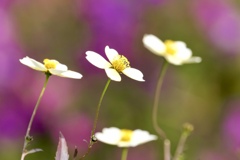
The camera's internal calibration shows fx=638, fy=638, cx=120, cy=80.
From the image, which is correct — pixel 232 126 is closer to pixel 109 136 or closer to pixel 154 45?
pixel 154 45

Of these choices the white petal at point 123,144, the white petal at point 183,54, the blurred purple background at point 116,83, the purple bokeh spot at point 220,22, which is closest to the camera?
the white petal at point 123,144

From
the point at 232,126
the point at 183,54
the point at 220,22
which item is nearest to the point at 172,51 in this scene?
the point at 183,54

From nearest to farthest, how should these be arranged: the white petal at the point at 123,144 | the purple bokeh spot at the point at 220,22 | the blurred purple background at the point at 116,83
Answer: the white petal at the point at 123,144 < the blurred purple background at the point at 116,83 < the purple bokeh spot at the point at 220,22

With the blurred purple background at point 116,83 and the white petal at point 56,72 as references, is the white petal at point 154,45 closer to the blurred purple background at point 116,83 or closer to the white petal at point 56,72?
the white petal at point 56,72

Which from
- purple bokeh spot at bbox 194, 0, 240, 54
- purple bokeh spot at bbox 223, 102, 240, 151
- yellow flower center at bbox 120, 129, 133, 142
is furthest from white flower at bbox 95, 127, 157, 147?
purple bokeh spot at bbox 194, 0, 240, 54

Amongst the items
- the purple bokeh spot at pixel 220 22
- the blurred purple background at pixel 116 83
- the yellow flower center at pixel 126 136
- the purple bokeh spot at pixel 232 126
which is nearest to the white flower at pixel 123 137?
the yellow flower center at pixel 126 136

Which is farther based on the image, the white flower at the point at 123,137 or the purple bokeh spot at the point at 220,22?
the purple bokeh spot at the point at 220,22

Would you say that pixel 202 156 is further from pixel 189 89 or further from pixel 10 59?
pixel 10 59

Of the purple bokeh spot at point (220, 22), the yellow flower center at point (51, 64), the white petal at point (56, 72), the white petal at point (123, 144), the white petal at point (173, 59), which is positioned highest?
the purple bokeh spot at point (220, 22)
